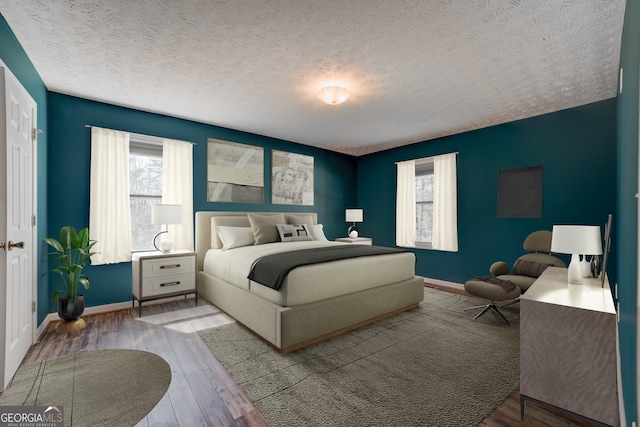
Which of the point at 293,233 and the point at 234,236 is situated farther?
the point at 293,233

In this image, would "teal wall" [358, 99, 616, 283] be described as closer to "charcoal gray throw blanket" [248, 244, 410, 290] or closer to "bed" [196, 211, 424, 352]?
"bed" [196, 211, 424, 352]

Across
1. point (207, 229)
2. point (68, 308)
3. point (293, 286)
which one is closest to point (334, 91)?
point (293, 286)

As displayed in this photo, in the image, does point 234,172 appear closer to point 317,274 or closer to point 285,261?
point 285,261

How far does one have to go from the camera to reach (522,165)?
13.4 feet

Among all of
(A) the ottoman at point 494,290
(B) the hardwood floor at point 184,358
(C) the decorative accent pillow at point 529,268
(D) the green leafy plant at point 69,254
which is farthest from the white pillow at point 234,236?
(C) the decorative accent pillow at point 529,268

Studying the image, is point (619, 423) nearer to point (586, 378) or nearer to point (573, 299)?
point (586, 378)

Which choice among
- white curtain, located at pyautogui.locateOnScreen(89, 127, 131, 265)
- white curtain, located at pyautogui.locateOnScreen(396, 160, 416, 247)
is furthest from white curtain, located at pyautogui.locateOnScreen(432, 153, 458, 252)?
white curtain, located at pyautogui.locateOnScreen(89, 127, 131, 265)

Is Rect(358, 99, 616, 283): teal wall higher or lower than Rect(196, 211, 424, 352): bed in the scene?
higher

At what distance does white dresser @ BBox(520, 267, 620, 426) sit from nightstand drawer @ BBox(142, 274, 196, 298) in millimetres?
3539

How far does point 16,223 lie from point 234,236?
2149mm

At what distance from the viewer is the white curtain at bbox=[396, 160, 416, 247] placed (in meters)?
5.39

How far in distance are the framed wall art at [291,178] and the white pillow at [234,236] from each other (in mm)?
→ 1196

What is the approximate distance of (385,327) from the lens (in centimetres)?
304

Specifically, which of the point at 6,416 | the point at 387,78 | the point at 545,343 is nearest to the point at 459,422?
the point at 545,343
